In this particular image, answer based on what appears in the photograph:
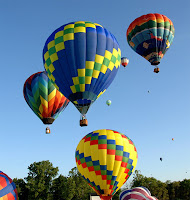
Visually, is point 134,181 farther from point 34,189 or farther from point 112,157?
point 112,157

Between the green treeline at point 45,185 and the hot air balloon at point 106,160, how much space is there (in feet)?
86.8

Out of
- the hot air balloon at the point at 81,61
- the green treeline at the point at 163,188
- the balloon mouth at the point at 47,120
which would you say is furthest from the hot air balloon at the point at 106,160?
the green treeline at the point at 163,188

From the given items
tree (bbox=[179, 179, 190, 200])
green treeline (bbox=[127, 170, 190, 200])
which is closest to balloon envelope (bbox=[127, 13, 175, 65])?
green treeline (bbox=[127, 170, 190, 200])

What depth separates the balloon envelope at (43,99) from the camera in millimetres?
22578

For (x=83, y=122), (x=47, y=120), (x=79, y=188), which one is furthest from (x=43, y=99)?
(x=79, y=188)

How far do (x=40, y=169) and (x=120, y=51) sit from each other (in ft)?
104

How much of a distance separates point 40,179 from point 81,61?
32.2 meters

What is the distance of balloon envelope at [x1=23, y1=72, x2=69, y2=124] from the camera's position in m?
22.6

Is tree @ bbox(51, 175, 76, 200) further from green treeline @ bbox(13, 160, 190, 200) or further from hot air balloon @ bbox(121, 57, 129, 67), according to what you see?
hot air balloon @ bbox(121, 57, 129, 67)

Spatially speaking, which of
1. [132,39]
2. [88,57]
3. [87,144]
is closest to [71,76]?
[88,57]

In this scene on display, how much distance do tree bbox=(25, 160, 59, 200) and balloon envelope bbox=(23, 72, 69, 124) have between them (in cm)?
2411

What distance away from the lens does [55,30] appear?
61.3ft

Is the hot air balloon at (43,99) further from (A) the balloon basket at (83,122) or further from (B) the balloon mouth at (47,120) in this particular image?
(A) the balloon basket at (83,122)

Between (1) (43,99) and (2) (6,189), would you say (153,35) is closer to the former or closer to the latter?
(1) (43,99)
